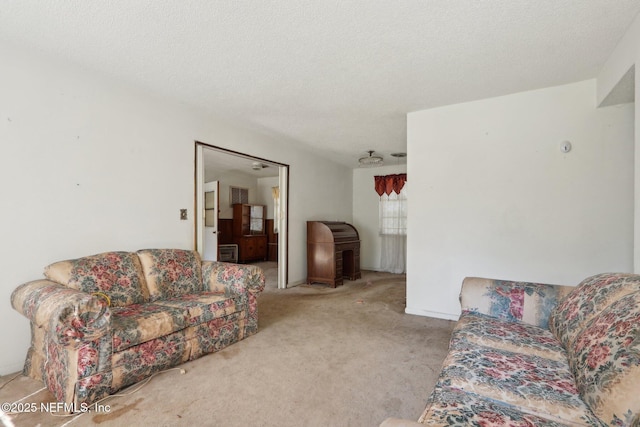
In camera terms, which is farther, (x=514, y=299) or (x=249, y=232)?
(x=249, y=232)

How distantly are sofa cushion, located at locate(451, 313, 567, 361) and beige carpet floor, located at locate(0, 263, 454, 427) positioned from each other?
19.4 inches

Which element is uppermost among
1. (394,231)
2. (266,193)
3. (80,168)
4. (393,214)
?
(266,193)

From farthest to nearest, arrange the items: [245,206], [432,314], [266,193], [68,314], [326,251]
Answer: [266,193] → [245,206] → [326,251] → [432,314] → [68,314]

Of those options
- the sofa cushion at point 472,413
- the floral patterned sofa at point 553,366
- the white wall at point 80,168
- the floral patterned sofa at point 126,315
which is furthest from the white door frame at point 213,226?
the sofa cushion at point 472,413

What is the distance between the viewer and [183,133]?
3.31 meters

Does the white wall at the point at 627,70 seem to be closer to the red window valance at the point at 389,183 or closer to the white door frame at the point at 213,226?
the red window valance at the point at 389,183

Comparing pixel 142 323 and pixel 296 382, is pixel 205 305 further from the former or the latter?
pixel 296 382

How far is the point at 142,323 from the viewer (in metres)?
2.00

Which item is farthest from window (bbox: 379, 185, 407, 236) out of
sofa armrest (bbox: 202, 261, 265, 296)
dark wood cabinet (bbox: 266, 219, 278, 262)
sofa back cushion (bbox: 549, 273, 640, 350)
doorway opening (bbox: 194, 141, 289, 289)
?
sofa back cushion (bbox: 549, 273, 640, 350)

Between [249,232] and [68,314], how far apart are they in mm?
6396

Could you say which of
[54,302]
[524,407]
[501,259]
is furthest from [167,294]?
[501,259]

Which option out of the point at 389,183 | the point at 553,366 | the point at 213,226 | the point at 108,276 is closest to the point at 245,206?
the point at 213,226

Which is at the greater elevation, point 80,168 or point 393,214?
point 80,168

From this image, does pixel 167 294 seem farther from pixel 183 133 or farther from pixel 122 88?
pixel 122 88
